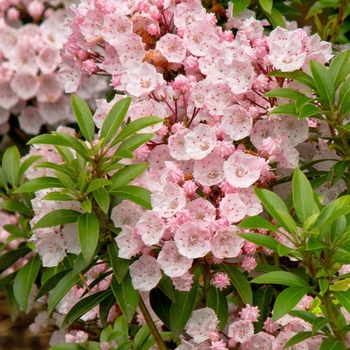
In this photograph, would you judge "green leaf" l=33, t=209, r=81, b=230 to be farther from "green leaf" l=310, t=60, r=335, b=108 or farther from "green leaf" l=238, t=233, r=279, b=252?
"green leaf" l=310, t=60, r=335, b=108

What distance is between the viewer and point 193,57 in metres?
1.97

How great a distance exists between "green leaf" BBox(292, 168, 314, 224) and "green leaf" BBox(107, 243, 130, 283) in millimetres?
422

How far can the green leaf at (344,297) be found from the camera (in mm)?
1444

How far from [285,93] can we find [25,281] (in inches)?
37.1

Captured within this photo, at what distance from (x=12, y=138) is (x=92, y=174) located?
54.3 inches

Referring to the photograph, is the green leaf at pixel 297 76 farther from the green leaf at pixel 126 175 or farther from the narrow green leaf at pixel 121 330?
the narrow green leaf at pixel 121 330

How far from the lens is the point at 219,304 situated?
5.87ft

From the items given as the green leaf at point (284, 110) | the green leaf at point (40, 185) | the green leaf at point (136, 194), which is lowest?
the green leaf at point (136, 194)

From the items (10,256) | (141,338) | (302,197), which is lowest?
(10,256)

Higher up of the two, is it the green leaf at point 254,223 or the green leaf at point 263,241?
the green leaf at point 254,223

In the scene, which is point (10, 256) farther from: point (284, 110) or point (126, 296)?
point (284, 110)

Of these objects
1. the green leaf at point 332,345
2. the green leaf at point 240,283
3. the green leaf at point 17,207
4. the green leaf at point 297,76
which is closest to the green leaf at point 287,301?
the green leaf at point 332,345

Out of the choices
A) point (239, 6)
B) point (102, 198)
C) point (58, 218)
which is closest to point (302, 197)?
point (102, 198)

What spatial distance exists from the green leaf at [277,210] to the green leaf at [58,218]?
0.45m
